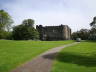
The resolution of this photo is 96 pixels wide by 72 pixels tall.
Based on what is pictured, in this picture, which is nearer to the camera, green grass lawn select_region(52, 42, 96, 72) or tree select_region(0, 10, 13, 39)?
green grass lawn select_region(52, 42, 96, 72)

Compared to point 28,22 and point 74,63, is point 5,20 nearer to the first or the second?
point 28,22

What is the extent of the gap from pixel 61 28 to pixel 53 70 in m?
92.2

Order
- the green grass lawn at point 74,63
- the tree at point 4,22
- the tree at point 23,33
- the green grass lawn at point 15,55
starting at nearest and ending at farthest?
1. the green grass lawn at point 74,63
2. the green grass lawn at point 15,55
3. the tree at point 4,22
4. the tree at point 23,33

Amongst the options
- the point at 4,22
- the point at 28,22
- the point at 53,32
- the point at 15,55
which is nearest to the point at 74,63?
the point at 15,55

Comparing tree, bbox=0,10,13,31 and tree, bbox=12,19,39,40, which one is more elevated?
tree, bbox=0,10,13,31

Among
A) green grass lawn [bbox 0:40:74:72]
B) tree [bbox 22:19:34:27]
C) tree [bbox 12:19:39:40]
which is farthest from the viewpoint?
tree [bbox 22:19:34:27]

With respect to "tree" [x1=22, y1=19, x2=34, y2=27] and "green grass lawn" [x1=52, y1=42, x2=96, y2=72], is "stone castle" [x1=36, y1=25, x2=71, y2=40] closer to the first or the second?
"tree" [x1=22, y1=19, x2=34, y2=27]

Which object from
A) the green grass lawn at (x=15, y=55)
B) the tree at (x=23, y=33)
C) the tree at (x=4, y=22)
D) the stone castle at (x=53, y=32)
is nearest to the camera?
the green grass lawn at (x=15, y=55)

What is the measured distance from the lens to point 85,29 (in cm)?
10788

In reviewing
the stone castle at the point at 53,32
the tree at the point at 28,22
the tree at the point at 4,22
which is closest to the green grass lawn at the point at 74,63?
the tree at the point at 4,22

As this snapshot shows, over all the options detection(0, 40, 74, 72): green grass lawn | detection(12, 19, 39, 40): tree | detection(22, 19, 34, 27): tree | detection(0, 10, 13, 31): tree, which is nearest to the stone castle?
detection(22, 19, 34, 27): tree

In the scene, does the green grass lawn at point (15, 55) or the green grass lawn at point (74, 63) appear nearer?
the green grass lawn at point (74, 63)

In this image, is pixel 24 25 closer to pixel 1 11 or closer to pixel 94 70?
pixel 1 11

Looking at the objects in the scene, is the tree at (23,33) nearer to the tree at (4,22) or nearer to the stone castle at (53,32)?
the tree at (4,22)
